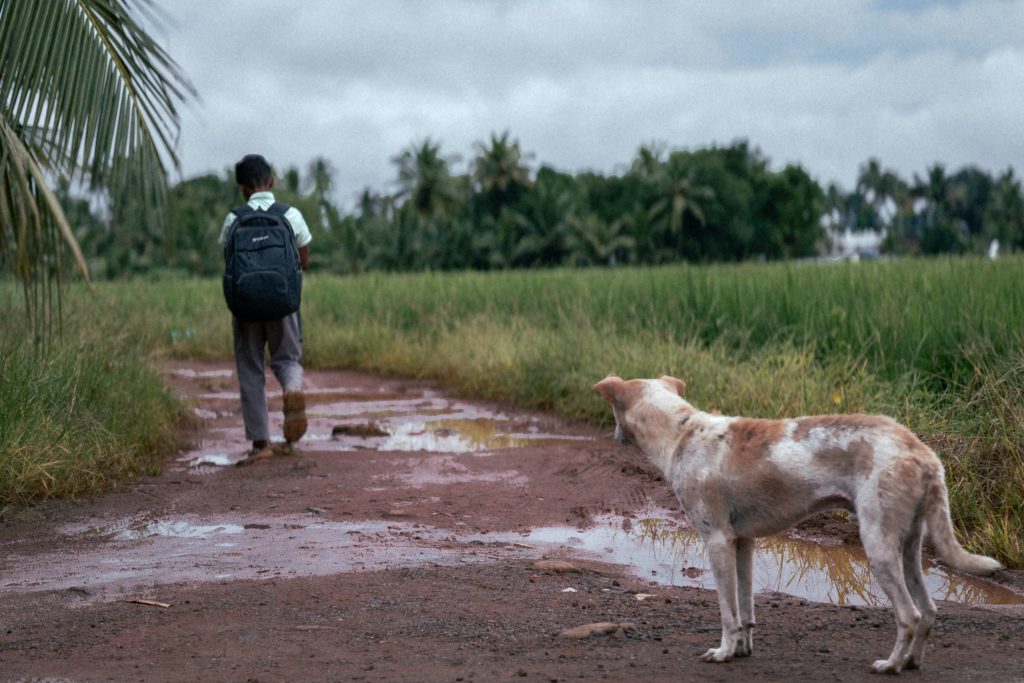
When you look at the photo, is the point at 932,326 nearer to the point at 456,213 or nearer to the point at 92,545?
the point at 92,545

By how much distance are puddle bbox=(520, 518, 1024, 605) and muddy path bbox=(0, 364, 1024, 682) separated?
0.06 feet

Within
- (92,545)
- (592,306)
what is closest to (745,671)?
(92,545)

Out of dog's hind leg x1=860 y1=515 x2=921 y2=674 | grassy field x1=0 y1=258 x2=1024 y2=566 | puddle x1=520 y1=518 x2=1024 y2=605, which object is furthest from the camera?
grassy field x1=0 y1=258 x2=1024 y2=566

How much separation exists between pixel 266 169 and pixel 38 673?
5169mm

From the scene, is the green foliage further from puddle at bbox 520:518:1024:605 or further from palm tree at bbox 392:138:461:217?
palm tree at bbox 392:138:461:217

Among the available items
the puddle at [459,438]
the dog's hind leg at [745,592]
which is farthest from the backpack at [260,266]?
the dog's hind leg at [745,592]

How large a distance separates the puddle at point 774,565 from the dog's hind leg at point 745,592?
1.02m

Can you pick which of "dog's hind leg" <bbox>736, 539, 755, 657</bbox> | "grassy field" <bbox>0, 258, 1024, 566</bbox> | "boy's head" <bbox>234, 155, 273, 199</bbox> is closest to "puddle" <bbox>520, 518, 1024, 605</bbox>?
"grassy field" <bbox>0, 258, 1024, 566</bbox>

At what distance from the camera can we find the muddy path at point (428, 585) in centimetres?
387

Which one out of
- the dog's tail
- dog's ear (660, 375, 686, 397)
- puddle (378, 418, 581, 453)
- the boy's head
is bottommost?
puddle (378, 418, 581, 453)

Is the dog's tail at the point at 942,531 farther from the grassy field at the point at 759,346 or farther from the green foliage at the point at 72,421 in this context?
the green foliage at the point at 72,421

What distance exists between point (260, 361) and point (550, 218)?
52.7 metres

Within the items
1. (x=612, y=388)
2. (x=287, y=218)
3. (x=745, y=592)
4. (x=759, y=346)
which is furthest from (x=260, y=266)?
(x=759, y=346)

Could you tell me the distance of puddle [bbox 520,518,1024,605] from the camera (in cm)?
512
